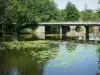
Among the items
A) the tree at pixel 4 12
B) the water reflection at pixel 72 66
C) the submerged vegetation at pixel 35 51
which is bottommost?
the water reflection at pixel 72 66

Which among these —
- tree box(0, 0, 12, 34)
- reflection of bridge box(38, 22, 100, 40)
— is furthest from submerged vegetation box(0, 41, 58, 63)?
reflection of bridge box(38, 22, 100, 40)

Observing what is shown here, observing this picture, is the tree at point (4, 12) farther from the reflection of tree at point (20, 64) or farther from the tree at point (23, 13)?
the reflection of tree at point (20, 64)

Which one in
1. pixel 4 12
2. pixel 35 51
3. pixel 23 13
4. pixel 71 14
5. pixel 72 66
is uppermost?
pixel 71 14

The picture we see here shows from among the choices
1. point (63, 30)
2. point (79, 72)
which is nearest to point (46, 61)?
point (79, 72)

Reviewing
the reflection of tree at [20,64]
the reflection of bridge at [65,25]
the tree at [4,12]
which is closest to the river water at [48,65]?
the reflection of tree at [20,64]

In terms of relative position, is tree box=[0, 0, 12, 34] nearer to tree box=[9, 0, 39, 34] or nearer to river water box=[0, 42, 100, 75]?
tree box=[9, 0, 39, 34]

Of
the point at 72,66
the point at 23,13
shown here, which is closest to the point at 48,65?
the point at 72,66

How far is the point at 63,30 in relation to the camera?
103562mm

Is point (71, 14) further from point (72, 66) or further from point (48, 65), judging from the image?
point (72, 66)

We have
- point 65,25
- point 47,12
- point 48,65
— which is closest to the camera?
point 48,65

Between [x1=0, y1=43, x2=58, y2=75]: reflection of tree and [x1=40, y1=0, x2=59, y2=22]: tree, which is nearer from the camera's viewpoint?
[x1=0, y1=43, x2=58, y2=75]: reflection of tree

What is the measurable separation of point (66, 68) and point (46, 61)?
→ 467 cm

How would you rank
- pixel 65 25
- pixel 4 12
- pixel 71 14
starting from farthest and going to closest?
pixel 71 14
pixel 65 25
pixel 4 12

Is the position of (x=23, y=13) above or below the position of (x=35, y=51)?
above
